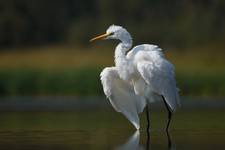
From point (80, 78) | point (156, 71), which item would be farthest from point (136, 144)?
point (80, 78)

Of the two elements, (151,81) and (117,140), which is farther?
(151,81)

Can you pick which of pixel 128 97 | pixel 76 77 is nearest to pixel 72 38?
pixel 76 77

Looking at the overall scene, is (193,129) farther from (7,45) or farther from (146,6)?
(146,6)

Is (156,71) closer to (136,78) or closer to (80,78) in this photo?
(136,78)

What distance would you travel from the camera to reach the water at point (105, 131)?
12930mm

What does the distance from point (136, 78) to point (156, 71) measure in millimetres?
729

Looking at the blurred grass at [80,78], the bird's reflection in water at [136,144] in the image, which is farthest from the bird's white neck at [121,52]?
the blurred grass at [80,78]

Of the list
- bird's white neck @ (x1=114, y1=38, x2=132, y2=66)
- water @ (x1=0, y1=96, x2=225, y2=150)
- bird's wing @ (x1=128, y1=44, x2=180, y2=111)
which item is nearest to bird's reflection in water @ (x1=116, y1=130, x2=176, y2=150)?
water @ (x1=0, y1=96, x2=225, y2=150)

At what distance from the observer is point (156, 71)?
14727mm

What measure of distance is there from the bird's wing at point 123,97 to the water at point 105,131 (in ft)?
1.08

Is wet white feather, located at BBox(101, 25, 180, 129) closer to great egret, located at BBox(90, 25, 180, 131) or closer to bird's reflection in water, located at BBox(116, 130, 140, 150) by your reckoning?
great egret, located at BBox(90, 25, 180, 131)

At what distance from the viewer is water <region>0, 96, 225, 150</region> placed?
1293 centimetres

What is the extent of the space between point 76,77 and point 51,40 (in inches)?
851

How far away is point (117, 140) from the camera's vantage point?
13719 millimetres
